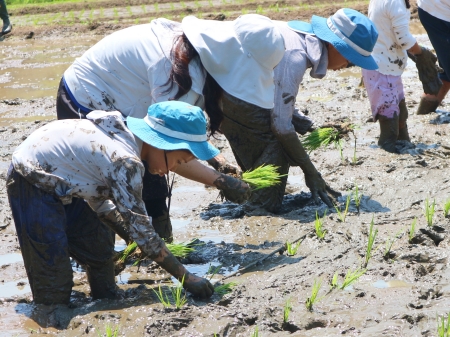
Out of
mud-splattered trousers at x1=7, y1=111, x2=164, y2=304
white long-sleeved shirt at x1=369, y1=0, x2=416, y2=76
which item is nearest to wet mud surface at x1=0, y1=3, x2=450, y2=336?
mud-splattered trousers at x1=7, y1=111, x2=164, y2=304

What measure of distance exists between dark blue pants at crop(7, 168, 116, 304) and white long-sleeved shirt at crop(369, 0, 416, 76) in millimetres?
3156

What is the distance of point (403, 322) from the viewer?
3.24m

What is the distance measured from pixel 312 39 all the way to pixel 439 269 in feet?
5.61

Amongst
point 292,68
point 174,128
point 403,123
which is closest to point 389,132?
point 403,123

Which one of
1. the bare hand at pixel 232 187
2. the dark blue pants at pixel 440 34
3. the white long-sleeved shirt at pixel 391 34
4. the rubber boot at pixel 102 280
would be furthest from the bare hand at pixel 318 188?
the dark blue pants at pixel 440 34

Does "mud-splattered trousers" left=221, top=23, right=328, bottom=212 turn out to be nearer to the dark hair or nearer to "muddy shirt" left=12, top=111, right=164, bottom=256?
the dark hair

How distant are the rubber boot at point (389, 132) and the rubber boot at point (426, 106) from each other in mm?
1175

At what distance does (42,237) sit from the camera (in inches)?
136

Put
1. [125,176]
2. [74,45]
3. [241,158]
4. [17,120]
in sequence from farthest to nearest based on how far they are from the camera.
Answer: [74,45]
[17,120]
[241,158]
[125,176]

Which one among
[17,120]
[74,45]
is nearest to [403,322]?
[17,120]

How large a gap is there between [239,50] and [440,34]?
3.37 m

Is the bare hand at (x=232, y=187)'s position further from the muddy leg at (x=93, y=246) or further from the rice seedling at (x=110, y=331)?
the rice seedling at (x=110, y=331)

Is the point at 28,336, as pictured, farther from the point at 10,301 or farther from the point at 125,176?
the point at 125,176

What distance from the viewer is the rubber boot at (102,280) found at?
383cm
